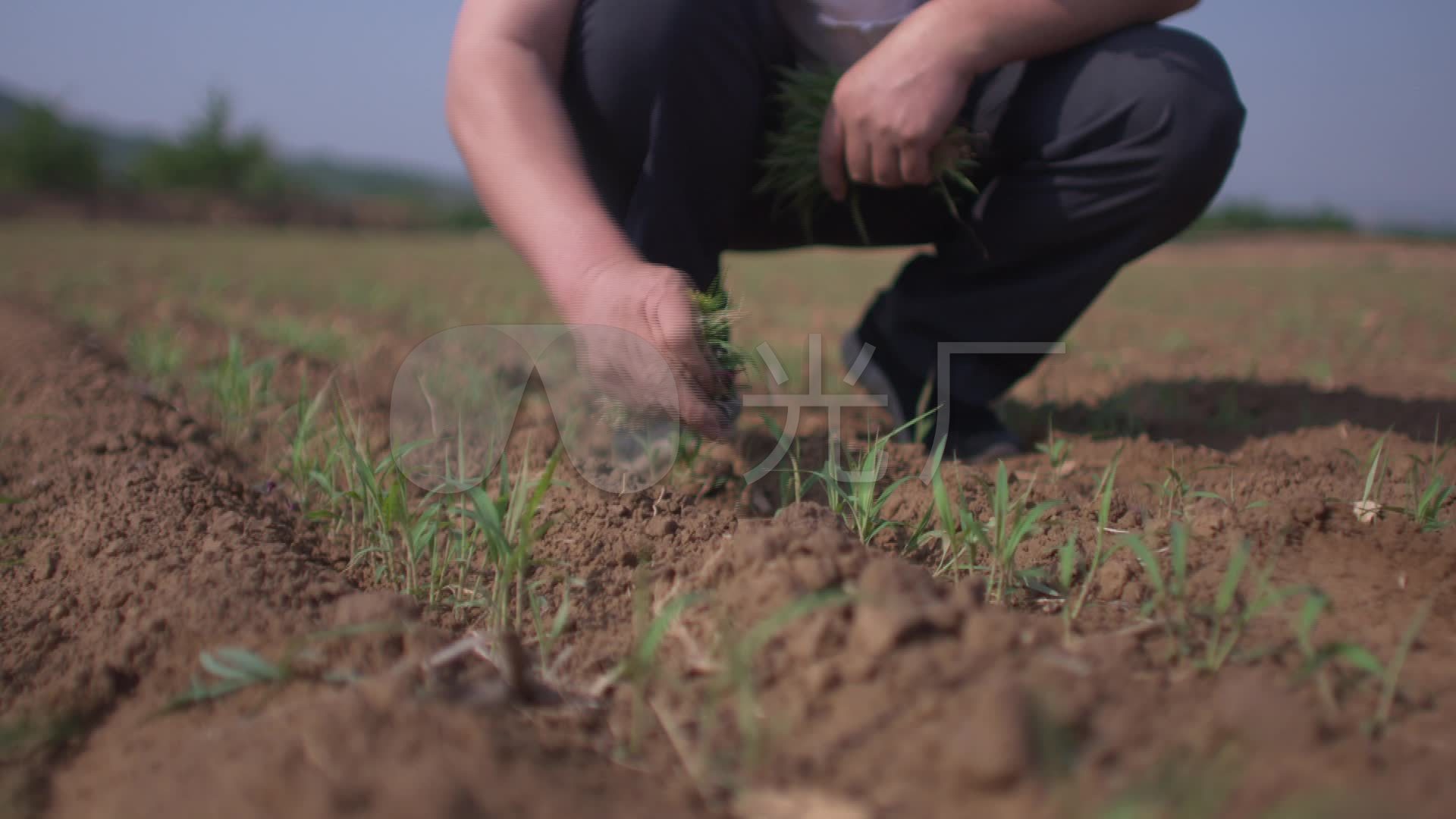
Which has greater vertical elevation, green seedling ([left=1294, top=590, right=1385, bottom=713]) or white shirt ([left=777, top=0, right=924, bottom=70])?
white shirt ([left=777, top=0, right=924, bottom=70])

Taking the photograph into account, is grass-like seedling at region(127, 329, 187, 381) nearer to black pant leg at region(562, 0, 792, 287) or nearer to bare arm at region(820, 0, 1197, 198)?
black pant leg at region(562, 0, 792, 287)

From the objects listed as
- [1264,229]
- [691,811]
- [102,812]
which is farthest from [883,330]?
[1264,229]

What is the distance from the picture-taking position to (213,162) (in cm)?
3078

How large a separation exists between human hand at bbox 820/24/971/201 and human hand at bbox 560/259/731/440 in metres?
0.61

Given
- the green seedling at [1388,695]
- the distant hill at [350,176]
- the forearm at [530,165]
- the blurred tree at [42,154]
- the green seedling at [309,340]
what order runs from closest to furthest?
the green seedling at [1388,695], the forearm at [530,165], the green seedling at [309,340], the blurred tree at [42,154], the distant hill at [350,176]

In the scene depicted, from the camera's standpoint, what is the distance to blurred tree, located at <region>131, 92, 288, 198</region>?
30.3 metres

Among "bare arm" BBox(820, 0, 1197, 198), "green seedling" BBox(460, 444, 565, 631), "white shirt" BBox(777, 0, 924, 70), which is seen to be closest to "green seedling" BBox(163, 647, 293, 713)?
"green seedling" BBox(460, 444, 565, 631)

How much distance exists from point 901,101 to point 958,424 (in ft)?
2.32

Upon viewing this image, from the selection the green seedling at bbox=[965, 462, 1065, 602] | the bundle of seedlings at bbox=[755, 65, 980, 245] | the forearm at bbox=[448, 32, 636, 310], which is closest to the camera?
the green seedling at bbox=[965, 462, 1065, 602]

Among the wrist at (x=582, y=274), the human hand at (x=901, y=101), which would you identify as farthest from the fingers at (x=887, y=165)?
the wrist at (x=582, y=274)

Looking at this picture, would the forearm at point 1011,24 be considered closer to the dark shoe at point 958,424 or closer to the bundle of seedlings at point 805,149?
the bundle of seedlings at point 805,149

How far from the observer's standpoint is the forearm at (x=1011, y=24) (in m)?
1.57

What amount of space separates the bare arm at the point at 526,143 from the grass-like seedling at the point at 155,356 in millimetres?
1318

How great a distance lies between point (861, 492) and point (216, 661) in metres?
0.79
